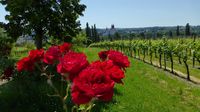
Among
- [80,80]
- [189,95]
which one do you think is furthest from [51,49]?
[189,95]

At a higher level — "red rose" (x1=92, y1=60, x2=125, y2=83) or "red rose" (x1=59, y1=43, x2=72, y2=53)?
"red rose" (x1=59, y1=43, x2=72, y2=53)

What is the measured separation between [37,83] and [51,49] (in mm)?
14219

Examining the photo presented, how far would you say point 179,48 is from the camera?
1705 inches

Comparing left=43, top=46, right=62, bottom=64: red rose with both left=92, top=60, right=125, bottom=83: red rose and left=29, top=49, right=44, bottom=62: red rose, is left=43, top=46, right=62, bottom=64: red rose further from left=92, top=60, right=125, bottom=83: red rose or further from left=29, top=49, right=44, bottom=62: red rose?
left=92, top=60, right=125, bottom=83: red rose

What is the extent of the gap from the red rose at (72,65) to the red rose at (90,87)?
0.63 feet

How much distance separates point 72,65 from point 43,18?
35.0 m

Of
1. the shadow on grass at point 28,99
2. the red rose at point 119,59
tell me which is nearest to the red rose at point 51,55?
the red rose at point 119,59

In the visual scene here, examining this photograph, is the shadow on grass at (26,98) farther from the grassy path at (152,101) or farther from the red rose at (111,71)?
the red rose at (111,71)

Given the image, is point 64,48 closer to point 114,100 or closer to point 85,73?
point 85,73

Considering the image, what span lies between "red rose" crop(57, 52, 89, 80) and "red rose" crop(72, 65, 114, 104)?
19cm

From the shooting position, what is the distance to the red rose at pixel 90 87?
10.1 feet

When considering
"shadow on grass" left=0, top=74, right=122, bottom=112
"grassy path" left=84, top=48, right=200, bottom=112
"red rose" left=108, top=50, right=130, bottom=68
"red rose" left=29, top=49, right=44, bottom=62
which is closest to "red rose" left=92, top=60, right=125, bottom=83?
"red rose" left=108, top=50, right=130, bottom=68

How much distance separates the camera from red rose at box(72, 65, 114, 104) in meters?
3.06

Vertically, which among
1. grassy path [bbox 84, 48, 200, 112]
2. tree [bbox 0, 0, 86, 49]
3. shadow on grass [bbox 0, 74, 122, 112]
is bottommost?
grassy path [bbox 84, 48, 200, 112]
